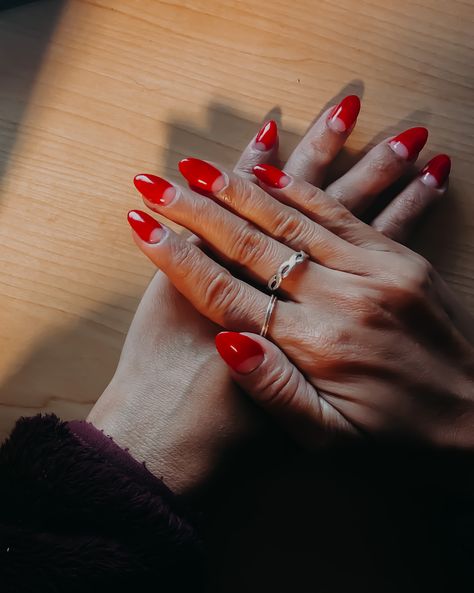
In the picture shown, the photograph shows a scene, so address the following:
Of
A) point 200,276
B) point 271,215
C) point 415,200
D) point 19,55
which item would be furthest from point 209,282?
point 19,55

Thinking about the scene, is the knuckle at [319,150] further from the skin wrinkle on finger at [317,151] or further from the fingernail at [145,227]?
the fingernail at [145,227]

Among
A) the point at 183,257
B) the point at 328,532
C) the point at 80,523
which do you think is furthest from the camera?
the point at 328,532

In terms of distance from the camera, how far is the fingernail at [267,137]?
2.71 ft

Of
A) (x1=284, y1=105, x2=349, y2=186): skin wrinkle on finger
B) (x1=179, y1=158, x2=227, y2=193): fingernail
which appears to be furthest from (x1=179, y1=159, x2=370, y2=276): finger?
(x1=284, y1=105, x2=349, y2=186): skin wrinkle on finger

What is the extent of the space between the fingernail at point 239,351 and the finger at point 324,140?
278 mm

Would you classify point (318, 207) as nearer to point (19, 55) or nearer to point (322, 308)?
point (322, 308)

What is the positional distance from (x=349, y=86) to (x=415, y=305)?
13.7 inches

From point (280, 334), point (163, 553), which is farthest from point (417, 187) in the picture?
point (163, 553)

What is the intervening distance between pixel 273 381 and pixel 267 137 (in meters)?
0.34

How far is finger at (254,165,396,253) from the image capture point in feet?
2.52

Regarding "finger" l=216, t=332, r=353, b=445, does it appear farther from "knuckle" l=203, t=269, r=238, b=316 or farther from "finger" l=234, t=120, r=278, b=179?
"finger" l=234, t=120, r=278, b=179

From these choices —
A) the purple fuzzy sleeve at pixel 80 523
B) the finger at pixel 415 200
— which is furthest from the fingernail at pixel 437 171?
the purple fuzzy sleeve at pixel 80 523

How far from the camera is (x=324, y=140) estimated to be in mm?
828

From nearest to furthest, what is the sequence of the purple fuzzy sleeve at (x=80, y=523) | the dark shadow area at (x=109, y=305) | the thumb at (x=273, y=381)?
the purple fuzzy sleeve at (x=80, y=523) → the thumb at (x=273, y=381) → the dark shadow area at (x=109, y=305)
